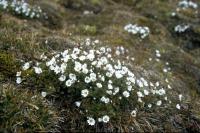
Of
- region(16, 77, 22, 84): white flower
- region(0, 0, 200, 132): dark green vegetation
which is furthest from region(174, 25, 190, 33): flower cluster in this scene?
region(16, 77, 22, 84): white flower

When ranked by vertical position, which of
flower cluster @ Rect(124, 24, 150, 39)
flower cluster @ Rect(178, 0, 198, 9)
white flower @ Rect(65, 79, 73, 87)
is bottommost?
flower cluster @ Rect(124, 24, 150, 39)

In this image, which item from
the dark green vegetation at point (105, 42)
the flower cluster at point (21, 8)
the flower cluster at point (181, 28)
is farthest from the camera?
the flower cluster at point (181, 28)

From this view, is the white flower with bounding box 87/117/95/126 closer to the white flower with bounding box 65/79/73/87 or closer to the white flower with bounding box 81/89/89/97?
the white flower with bounding box 81/89/89/97

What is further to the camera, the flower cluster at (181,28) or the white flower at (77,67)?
the flower cluster at (181,28)

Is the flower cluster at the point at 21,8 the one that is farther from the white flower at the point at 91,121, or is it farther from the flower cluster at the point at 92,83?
the white flower at the point at 91,121

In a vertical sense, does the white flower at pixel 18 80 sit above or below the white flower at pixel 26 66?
below

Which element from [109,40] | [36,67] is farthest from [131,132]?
[109,40]

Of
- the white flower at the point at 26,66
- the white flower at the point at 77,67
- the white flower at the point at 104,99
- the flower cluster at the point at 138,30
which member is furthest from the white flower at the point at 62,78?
the flower cluster at the point at 138,30

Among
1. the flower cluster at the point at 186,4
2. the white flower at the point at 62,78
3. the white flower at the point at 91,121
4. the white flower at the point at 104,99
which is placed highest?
the white flower at the point at 62,78
